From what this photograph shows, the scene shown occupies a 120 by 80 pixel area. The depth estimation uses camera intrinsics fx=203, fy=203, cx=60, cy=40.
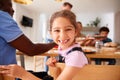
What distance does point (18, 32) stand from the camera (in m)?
1.08

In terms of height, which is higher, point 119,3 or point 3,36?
point 119,3

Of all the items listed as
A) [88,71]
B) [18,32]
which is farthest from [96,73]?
[18,32]

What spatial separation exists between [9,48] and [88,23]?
11.6 meters

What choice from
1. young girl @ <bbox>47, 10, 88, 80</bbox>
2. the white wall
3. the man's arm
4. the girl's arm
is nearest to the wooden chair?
young girl @ <bbox>47, 10, 88, 80</bbox>

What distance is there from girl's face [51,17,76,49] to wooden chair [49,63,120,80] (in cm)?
10

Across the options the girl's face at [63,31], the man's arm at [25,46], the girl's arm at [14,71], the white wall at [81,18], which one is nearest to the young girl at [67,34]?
the girl's face at [63,31]

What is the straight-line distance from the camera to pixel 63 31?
0.82 metres

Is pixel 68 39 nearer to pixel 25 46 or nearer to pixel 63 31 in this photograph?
pixel 63 31

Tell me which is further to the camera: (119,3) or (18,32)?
(119,3)

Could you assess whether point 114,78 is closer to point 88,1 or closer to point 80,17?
point 88,1

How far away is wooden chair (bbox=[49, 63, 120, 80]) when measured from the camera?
823 mm

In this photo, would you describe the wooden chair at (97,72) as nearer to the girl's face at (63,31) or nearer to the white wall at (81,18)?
the girl's face at (63,31)

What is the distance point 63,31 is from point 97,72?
0.22 m

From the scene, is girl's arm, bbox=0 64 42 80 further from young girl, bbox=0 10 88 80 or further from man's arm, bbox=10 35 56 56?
man's arm, bbox=10 35 56 56
